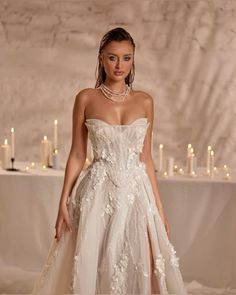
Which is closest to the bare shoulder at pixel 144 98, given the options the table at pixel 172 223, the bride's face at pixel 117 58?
the bride's face at pixel 117 58

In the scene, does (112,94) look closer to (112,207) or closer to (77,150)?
(77,150)

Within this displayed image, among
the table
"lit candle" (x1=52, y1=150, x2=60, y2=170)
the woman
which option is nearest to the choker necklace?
the woman

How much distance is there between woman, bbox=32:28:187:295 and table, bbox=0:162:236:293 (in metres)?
1.40

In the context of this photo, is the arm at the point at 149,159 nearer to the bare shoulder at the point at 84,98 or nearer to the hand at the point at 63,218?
the bare shoulder at the point at 84,98

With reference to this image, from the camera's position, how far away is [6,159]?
469cm

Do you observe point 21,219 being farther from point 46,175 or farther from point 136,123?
point 136,123

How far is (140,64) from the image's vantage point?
19.3ft

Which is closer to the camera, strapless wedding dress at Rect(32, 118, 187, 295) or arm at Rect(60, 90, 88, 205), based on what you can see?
strapless wedding dress at Rect(32, 118, 187, 295)

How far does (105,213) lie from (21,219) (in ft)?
5.74

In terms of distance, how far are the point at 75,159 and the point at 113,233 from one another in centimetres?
41

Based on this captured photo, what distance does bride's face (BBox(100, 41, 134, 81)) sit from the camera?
115 inches

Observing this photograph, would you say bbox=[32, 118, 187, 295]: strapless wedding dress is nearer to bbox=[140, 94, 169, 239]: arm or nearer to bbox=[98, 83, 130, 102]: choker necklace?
bbox=[140, 94, 169, 239]: arm

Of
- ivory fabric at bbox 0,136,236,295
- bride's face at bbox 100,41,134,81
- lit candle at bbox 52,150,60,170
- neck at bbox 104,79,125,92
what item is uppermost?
bride's face at bbox 100,41,134,81

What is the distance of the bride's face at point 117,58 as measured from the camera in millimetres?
2912
